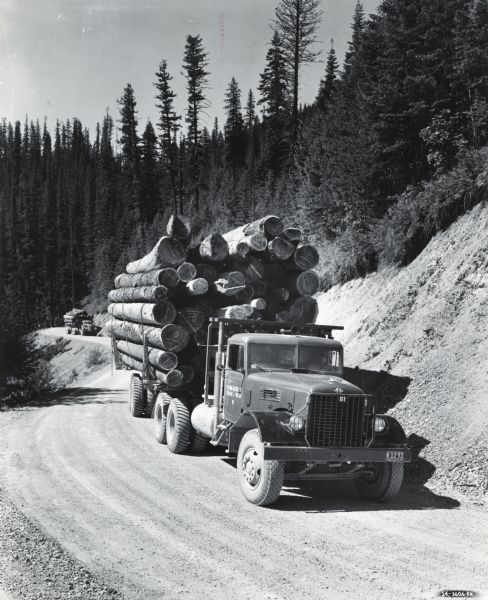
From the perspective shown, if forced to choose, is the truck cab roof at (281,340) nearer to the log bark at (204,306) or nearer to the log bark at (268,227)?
the log bark at (204,306)

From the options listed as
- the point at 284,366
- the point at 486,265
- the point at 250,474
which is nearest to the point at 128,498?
the point at 250,474

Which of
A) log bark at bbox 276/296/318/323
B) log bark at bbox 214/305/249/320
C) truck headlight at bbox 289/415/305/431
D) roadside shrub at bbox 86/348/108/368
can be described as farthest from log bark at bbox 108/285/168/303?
roadside shrub at bbox 86/348/108/368

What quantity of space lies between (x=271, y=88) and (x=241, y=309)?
1880 inches

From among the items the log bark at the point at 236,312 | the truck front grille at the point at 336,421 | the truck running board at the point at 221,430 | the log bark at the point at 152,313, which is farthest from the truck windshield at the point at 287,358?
the log bark at the point at 152,313

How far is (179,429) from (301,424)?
3.92 metres

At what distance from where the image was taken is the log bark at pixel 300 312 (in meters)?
13.6

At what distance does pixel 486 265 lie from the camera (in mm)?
12852

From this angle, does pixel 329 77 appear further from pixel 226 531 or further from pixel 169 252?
pixel 226 531

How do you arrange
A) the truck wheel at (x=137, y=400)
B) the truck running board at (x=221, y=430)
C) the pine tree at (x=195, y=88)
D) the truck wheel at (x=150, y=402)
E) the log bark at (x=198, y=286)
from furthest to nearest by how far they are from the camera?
the pine tree at (x=195, y=88) → the truck wheel at (x=137, y=400) → the truck wheel at (x=150, y=402) → the log bark at (x=198, y=286) → the truck running board at (x=221, y=430)

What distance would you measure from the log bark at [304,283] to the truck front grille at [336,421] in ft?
17.6

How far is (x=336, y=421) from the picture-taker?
857 cm

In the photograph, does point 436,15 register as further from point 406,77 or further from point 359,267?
point 359,267

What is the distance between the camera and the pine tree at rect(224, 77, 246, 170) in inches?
2949

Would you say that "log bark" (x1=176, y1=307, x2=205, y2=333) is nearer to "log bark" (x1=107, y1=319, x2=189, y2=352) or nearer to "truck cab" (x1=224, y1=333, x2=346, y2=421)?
"log bark" (x1=107, y1=319, x2=189, y2=352)
